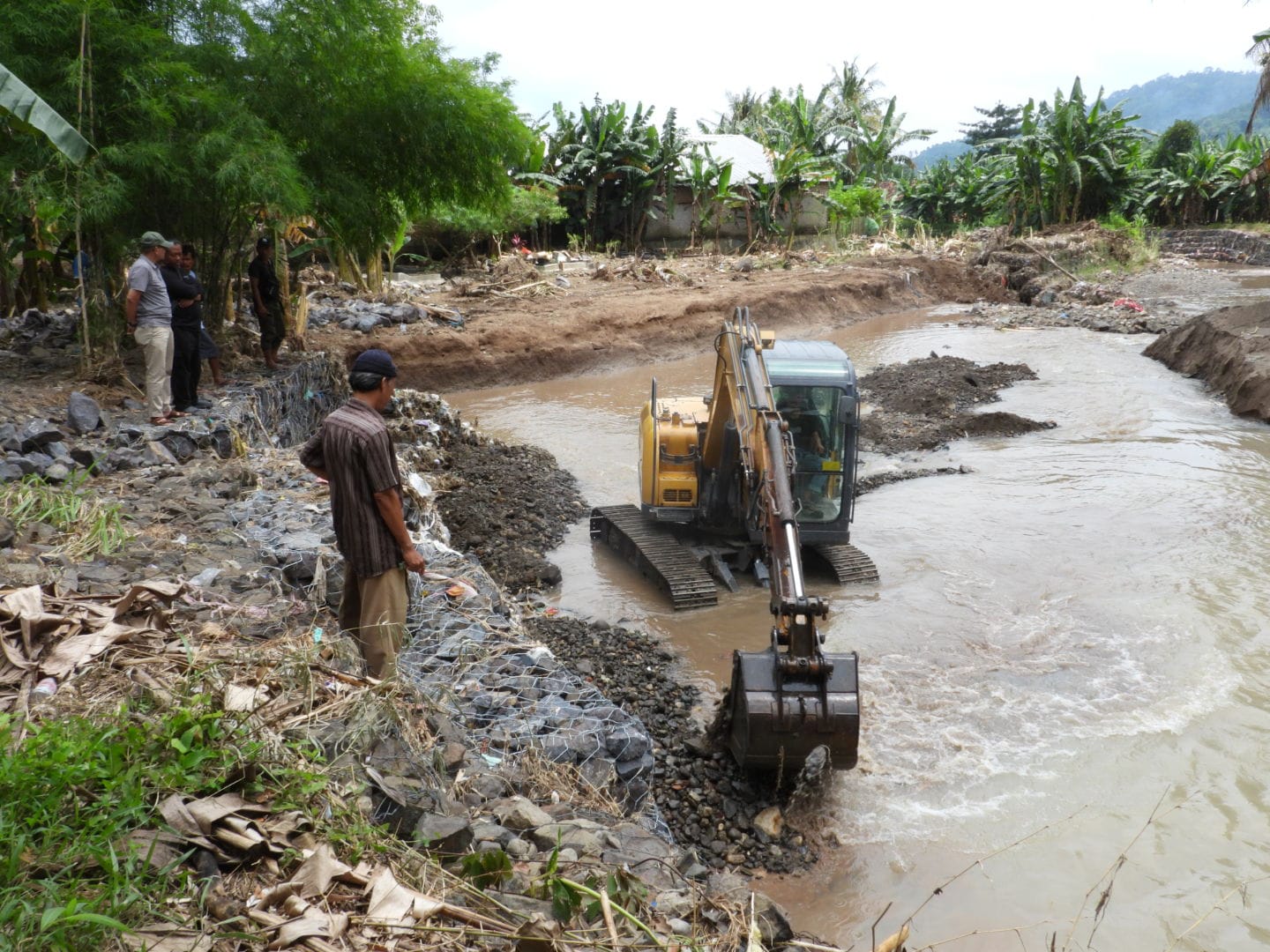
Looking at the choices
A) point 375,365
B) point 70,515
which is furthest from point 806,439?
point 70,515

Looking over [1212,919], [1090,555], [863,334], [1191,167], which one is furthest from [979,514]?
[1191,167]

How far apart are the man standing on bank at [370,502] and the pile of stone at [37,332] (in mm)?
8388

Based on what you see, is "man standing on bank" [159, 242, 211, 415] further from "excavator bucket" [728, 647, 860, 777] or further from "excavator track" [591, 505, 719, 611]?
"excavator bucket" [728, 647, 860, 777]

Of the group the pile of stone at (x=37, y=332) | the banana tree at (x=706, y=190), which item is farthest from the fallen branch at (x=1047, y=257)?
the pile of stone at (x=37, y=332)

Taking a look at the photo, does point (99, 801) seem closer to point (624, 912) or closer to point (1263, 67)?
point (624, 912)

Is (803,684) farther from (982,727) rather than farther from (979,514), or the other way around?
(979,514)

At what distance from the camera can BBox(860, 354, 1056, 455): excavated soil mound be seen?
14.2m

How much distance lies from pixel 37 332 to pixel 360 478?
10.1 meters

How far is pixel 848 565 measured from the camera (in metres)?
8.66

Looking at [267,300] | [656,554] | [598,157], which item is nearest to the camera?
[656,554]

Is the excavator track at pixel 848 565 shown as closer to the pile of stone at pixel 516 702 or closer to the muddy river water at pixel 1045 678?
the muddy river water at pixel 1045 678

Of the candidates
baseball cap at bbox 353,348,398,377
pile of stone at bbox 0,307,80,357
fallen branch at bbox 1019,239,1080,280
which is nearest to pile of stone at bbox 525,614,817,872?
baseball cap at bbox 353,348,398,377

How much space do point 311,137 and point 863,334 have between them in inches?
653

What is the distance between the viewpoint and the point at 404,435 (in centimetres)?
1191
